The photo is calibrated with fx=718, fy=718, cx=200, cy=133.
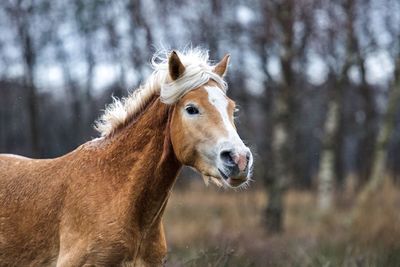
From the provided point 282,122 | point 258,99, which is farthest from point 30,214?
point 258,99

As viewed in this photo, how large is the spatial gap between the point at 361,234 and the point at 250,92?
45.9ft

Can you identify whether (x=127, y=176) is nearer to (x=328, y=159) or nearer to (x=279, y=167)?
(x=279, y=167)

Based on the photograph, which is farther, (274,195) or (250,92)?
(250,92)

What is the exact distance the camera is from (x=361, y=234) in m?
11.0

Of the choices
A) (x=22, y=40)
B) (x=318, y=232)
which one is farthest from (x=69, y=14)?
(x=318, y=232)

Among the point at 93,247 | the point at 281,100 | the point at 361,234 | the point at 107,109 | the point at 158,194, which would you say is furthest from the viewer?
the point at 281,100

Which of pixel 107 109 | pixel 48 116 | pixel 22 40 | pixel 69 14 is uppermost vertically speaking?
pixel 107 109

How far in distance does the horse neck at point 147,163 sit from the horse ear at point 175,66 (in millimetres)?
240

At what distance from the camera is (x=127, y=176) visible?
511cm

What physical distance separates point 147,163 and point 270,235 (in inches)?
348

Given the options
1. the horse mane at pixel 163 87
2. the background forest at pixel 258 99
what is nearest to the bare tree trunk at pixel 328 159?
the background forest at pixel 258 99

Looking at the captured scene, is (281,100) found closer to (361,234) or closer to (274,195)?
(274,195)

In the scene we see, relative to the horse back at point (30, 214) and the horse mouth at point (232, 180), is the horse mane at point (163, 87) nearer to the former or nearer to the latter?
the horse back at point (30, 214)

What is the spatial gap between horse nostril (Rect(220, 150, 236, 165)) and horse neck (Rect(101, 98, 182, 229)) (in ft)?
1.99
